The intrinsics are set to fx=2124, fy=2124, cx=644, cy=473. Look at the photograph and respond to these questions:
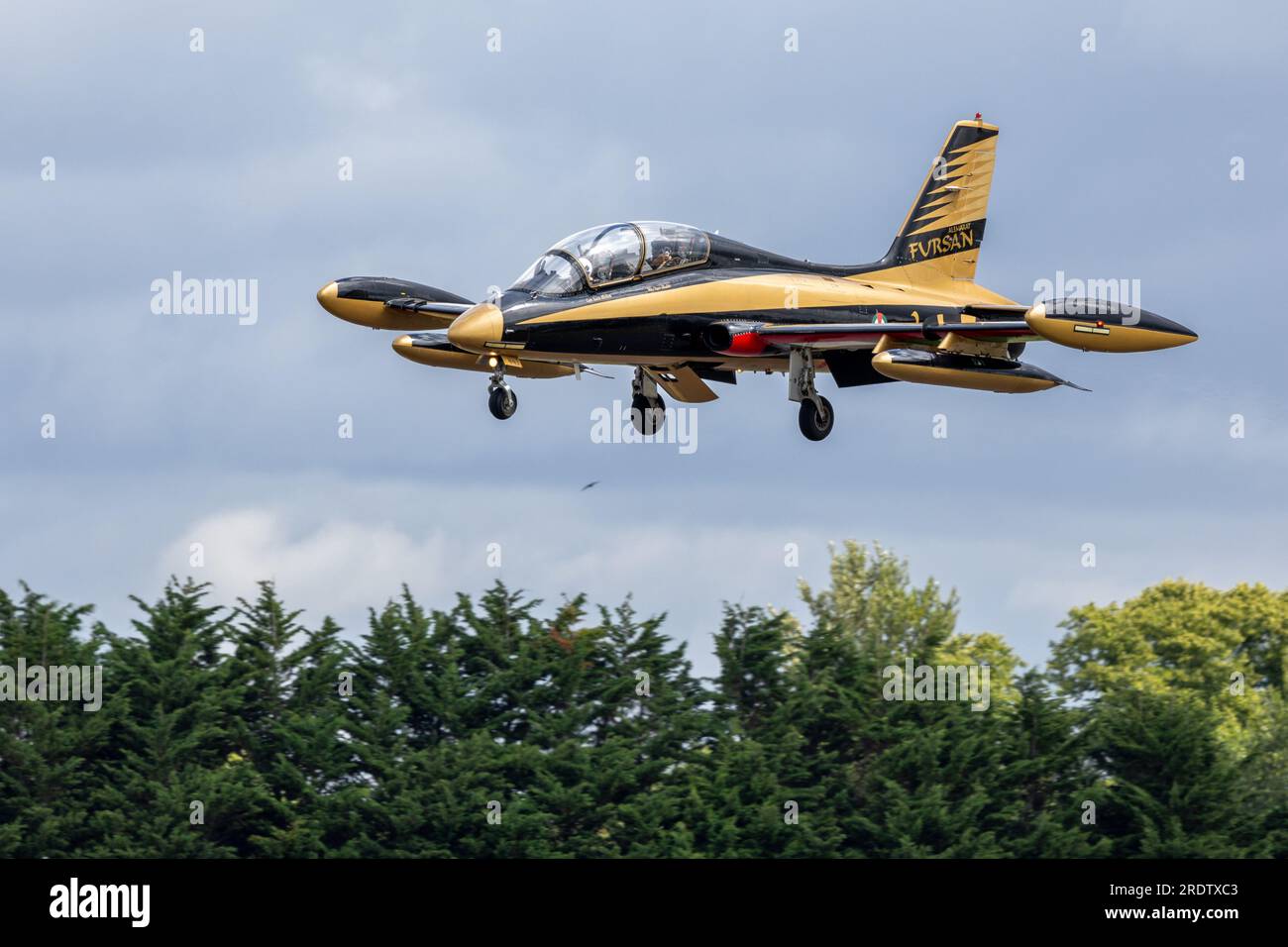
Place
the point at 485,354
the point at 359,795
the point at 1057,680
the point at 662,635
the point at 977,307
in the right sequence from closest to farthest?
the point at 485,354
the point at 977,307
the point at 359,795
the point at 662,635
the point at 1057,680

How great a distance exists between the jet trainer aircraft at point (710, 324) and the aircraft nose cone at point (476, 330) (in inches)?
1.1

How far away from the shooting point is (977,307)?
44.7 meters

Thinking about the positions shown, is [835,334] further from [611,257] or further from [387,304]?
[387,304]

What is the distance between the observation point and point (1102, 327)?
133 ft

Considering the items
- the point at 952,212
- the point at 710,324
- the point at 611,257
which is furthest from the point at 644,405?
the point at 952,212

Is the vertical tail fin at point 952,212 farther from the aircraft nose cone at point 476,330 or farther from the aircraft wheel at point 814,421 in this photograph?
the aircraft nose cone at point 476,330

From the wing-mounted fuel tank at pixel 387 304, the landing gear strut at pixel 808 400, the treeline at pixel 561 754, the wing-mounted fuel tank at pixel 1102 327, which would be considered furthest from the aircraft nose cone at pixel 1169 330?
the treeline at pixel 561 754

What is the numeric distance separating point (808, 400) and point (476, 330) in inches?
346

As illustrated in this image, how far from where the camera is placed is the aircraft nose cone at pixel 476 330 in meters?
40.8

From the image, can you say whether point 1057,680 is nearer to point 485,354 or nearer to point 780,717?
point 780,717

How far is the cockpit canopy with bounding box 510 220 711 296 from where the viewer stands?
4284cm

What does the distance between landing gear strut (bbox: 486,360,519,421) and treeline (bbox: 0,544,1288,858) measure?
33.3 meters
